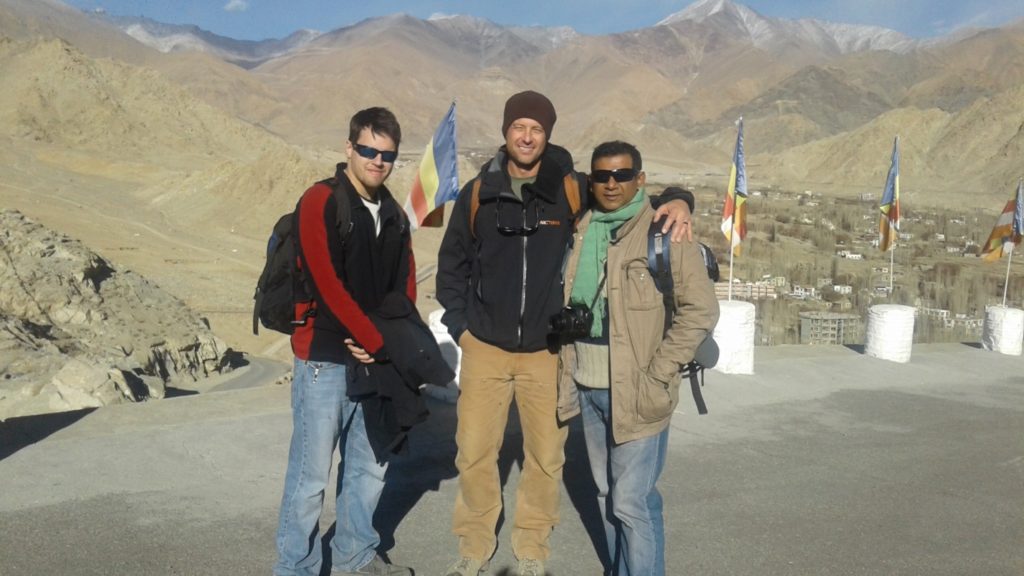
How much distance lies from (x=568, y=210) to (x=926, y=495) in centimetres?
301

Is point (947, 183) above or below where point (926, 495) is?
above

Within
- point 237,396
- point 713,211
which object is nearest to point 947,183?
point 713,211

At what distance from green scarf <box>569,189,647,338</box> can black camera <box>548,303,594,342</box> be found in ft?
0.10

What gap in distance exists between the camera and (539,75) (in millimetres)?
179500

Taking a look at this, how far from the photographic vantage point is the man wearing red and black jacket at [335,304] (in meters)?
3.41

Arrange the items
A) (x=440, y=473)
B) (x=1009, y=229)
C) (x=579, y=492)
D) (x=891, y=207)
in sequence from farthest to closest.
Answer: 1. (x=1009, y=229)
2. (x=891, y=207)
3. (x=440, y=473)
4. (x=579, y=492)

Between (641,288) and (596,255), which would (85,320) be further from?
(641,288)

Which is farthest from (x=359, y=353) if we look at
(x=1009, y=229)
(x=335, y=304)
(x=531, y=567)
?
(x=1009, y=229)

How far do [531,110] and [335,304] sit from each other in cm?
112

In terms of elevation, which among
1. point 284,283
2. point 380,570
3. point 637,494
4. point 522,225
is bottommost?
point 380,570

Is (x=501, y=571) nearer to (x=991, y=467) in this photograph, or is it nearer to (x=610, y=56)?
(x=991, y=467)

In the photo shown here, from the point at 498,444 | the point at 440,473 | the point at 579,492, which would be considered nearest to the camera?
the point at 498,444

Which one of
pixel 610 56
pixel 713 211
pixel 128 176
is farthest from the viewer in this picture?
pixel 610 56

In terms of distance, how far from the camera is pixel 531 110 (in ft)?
12.2
